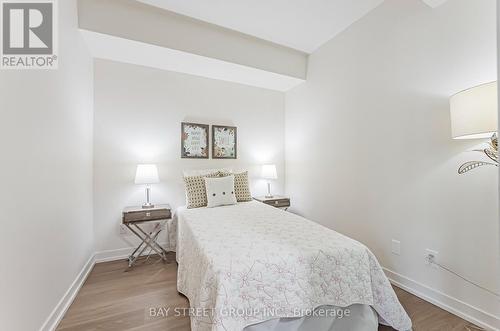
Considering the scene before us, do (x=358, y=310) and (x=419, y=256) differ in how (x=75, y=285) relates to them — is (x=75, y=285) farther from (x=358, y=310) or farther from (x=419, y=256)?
(x=419, y=256)

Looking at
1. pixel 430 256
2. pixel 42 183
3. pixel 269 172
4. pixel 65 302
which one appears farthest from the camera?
pixel 269 172

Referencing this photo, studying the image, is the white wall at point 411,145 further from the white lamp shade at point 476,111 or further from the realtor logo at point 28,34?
the realtor logo at point 28,34

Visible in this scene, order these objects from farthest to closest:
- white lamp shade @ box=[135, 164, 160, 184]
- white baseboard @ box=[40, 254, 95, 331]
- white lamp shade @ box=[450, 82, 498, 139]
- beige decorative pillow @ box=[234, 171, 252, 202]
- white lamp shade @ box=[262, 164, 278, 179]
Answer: white lamp shade @ box=[262, 164, 278, 179] → beige decorative pillow @ box=[234, 171, 252, 202] → white lamp shade @ box=[135, 164, 160, 184] → white baseboard @ box=[40, 254, 95, 331] → white lamp shade @ box=[450, 82, 498, 139]

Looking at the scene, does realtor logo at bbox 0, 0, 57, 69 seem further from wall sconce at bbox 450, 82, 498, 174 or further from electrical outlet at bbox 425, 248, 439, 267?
electrical outlet at bbox 425, 248, 439, 267

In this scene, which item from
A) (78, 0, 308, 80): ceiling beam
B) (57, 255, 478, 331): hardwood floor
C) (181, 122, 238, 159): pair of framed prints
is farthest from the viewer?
(181, 122, 238, 159): pair of framed prints

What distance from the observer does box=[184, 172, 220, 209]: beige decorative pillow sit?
108 inches

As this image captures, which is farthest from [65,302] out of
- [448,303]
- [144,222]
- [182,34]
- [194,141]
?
[448,303]

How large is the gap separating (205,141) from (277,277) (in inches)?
95.3

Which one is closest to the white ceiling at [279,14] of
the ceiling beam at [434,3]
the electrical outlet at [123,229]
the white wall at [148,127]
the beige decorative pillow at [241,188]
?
the ceiling beam at [434,3]

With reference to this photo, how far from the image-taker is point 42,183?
4.72 ft

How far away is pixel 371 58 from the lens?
7.79ft

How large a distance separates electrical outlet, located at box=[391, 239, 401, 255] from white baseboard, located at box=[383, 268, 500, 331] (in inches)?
8.5

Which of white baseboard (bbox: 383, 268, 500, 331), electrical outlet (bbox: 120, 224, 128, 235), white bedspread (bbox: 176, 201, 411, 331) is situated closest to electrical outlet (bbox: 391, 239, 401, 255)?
white baseboard (bbox: 383, 268, 500, 331)

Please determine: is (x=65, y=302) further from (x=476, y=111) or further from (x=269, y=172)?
(x=476, y=111)
